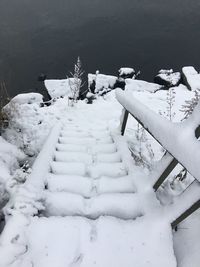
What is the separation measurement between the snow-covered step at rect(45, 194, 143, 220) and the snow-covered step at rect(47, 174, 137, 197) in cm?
13

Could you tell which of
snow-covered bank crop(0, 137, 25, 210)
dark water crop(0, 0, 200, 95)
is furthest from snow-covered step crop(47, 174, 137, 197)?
dark water crop(0, 0, 200, 95)

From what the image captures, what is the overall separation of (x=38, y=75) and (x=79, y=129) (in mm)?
9128

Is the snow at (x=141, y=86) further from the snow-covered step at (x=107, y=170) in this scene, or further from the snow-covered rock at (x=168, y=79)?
the snow-covered step at (x=107, y=170)

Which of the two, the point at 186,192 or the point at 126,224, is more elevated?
the point at 186,192

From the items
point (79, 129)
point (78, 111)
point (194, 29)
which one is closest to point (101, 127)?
point (79, 129)

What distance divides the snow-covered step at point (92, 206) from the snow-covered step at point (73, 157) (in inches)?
37.0

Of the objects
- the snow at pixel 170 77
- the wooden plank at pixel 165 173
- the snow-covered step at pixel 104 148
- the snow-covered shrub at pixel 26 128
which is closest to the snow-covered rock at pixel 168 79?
the snow at pixel 170 77

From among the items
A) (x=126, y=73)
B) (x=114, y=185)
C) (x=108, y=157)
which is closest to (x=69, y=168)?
(x=114, y=185)

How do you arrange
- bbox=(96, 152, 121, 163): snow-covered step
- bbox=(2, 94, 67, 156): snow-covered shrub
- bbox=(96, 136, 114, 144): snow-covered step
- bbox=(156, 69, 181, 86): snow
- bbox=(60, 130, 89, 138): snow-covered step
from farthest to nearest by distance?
bbox=(156, 69, 181, 86): snow < bbox=(2, 94, 67, 156): snow-covered shrub < bbox=(60, 130, 89, 138): snow-covered step < bbox=(96, 136, 114, 144): snow-covered step < bbox=(96, 152, 121, 163): snow-covered step

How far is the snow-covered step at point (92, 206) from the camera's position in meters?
2.89

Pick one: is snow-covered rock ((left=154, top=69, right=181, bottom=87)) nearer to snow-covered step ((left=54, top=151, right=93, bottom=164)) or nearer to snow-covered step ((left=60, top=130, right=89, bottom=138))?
snow-covered step ((left=60, top=130, right=89, bottom=138))

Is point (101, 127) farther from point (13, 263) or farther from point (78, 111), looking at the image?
point (13, 263)

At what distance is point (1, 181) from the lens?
3379 mm

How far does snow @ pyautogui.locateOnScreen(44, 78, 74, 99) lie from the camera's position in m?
11.8
